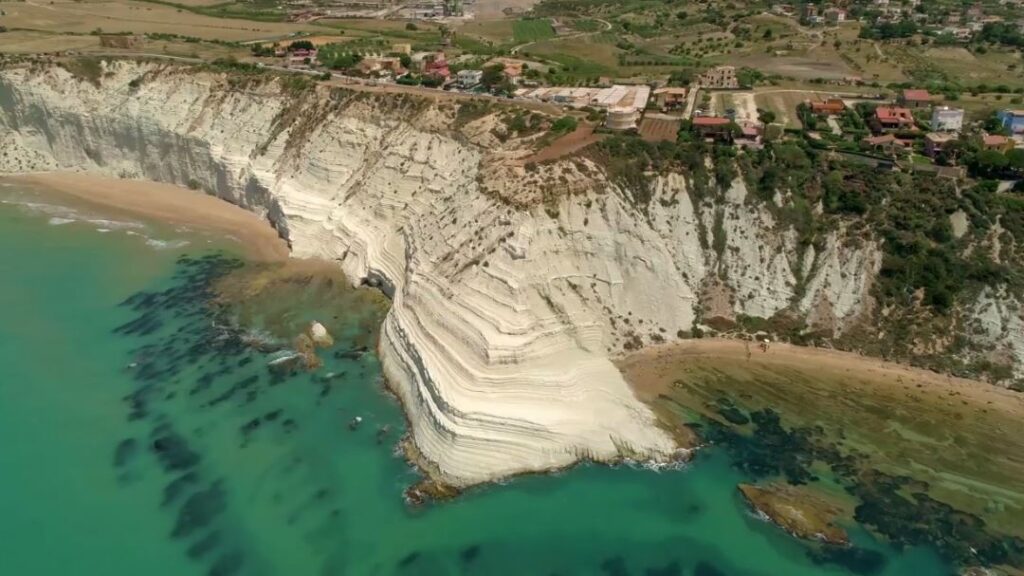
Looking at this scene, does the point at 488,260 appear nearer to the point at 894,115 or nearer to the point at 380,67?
the point at 894,115

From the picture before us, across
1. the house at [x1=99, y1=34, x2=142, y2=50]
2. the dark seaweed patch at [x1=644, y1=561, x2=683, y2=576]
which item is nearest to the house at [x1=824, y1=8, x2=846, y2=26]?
the house at [x1=99, y1=34, x2=142, y2=50]

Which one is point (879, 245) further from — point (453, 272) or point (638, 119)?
point (453, 272)

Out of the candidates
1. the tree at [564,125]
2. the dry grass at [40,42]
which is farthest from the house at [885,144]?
the dry grass at [40,42]

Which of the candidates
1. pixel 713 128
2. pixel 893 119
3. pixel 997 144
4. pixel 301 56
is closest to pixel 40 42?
pixel 301 56

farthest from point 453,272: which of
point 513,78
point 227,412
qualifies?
point 513,78

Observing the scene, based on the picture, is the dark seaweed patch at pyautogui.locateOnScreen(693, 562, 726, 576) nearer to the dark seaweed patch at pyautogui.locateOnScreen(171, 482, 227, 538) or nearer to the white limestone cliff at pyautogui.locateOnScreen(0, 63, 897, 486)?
the white limestone cliff at pyautogui.locateOnScreen(0, 63, 897, 486)

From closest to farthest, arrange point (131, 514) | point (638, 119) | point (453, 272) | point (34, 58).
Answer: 1. point (131, 514)
2. point (453, 272)
3. point (638, 119)
4. point (34, 58)
